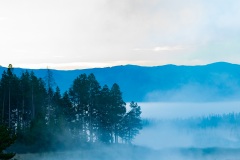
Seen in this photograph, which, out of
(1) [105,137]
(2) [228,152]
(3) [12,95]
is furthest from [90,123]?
(2) [228,152]

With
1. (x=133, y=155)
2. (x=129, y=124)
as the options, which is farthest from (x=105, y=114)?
(x=133, y=155)

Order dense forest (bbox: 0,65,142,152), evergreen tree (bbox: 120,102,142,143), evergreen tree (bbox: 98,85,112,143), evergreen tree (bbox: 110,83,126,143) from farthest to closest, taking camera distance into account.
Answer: evergreen tree (bbox: 120,102,142,143) < evergreen tree (bbox: 110,83,126,143) < evergreen tree (bbox: 98,85,112,143) < dense forest (bbox: 0,65,142,152)

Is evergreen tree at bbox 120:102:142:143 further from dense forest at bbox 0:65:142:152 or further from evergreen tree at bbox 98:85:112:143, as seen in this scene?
evergreen tree at bbox 98:85:112:143

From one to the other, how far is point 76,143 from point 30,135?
8399 millimetres

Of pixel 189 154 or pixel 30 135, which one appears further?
pixel 189 154

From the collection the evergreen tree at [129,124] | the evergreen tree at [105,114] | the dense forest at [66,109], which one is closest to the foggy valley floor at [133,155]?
the dense forest at [66,109]

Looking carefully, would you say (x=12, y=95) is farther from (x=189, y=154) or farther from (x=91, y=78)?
(x=189, y=154)

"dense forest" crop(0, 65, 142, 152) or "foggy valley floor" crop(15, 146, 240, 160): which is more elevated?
"dense forest" crop(0, 65, 142, 152)

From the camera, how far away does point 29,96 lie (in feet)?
222

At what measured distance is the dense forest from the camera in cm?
6303

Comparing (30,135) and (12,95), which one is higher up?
(12,95)

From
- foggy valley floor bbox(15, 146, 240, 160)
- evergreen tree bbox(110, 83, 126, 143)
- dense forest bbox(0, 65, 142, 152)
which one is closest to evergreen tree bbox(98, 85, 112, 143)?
dense forest bbox(0, 65, 142, 152)

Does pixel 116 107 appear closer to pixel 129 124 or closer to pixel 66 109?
pixel 129 124

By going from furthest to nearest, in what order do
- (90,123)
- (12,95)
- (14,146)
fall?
(90,123)
(12,95)
(14,146)
